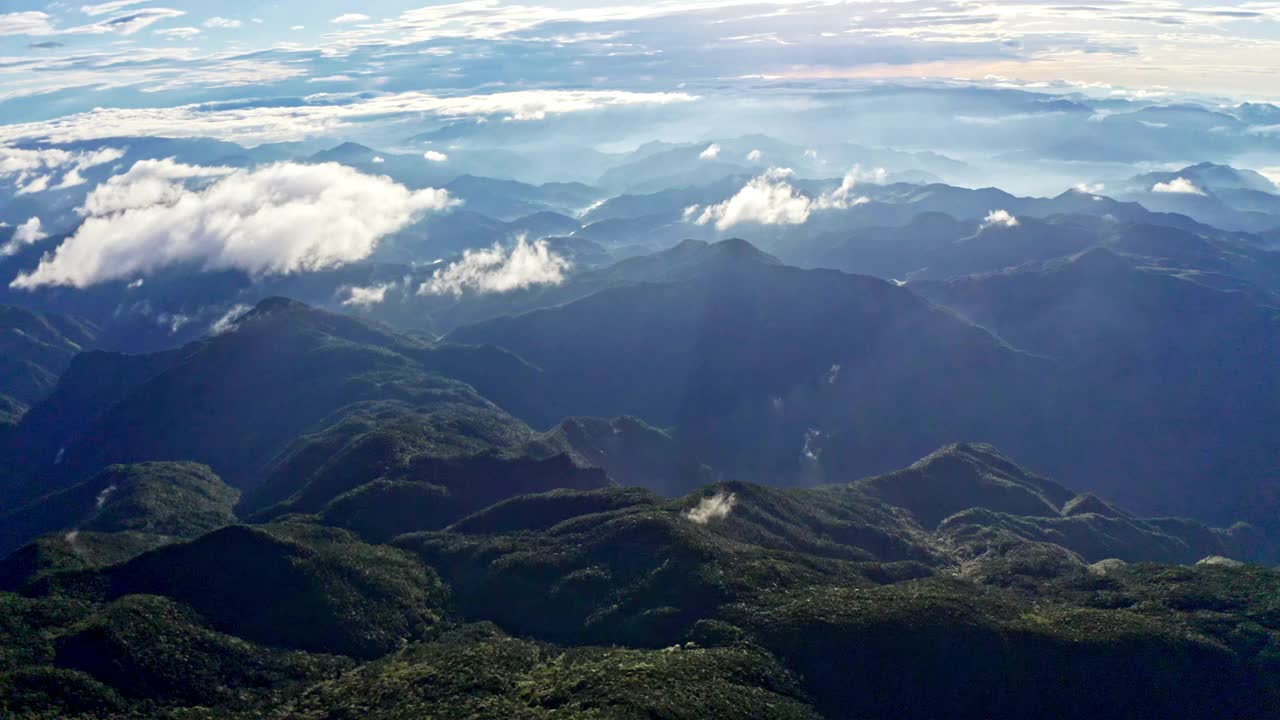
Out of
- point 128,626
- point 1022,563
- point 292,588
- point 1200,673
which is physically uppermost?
point 128,626

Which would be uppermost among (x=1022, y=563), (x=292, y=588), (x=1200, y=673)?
(x=292, y=588)

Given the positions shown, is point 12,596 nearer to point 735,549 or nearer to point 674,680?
point 674,680

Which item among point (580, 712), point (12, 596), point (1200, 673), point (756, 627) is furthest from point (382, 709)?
point (1200, 673)

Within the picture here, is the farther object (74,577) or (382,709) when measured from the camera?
(74,577)

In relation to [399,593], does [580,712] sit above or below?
above

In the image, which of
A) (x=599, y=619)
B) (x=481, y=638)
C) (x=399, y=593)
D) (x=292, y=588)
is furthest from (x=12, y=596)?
(x=599, y=619)

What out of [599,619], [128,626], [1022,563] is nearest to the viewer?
[128,626]

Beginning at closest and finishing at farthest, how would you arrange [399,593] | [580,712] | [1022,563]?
[580,712], [399,593], [1022,563]

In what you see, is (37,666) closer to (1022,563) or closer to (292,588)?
(292,588)

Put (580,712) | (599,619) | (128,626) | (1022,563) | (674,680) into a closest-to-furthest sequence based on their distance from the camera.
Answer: (580,712) → (674,680) → (128,626) → (599,619) → (1022,563)
